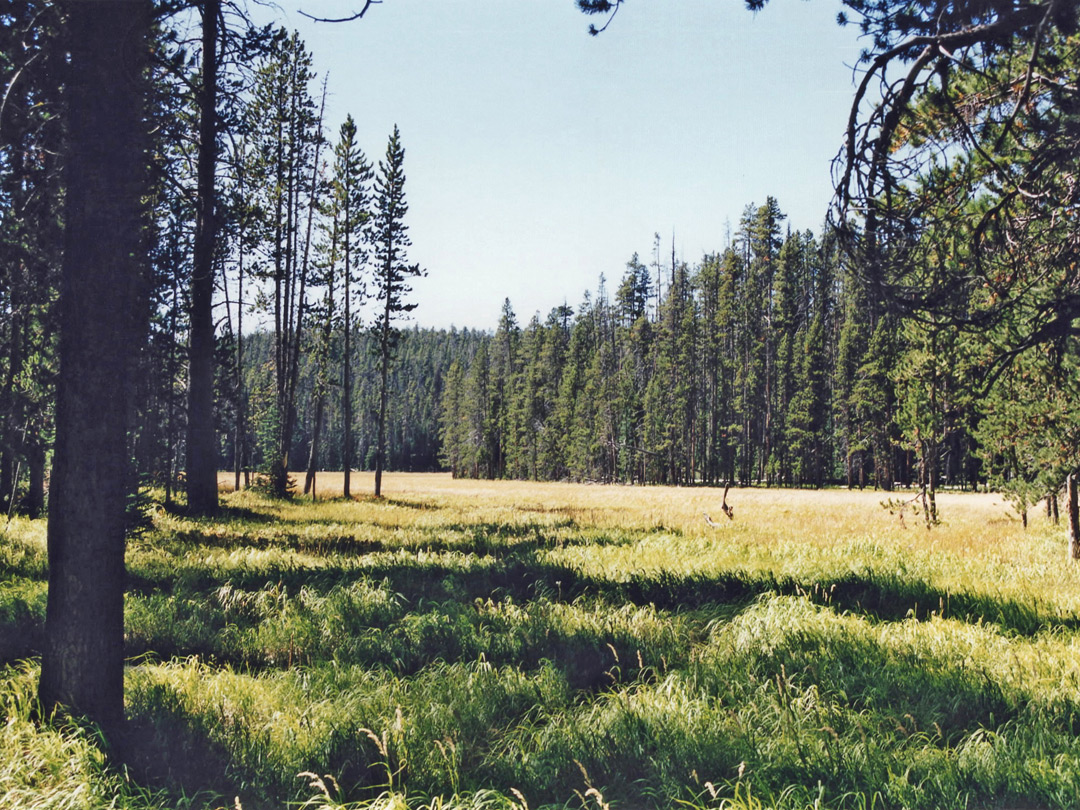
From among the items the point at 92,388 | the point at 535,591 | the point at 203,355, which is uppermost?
the point at 203,355

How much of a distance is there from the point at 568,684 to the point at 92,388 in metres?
3.62

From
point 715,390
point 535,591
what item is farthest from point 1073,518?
point 715,390

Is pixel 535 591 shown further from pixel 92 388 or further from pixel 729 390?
pixel 729 390

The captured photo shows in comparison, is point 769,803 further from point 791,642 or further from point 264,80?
point 264,80

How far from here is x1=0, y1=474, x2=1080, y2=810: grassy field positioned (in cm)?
318

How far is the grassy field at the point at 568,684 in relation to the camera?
10.4 feet

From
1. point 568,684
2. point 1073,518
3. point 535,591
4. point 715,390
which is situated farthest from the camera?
point 715,390

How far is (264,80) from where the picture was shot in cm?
2336

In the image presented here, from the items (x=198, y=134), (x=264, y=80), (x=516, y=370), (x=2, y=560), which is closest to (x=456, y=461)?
(x=516, y=370)

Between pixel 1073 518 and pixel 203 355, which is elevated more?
pixel 203 355

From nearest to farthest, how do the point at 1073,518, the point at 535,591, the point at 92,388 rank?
the point at 92,388 → the point at 535,591 → the point at 1073,518

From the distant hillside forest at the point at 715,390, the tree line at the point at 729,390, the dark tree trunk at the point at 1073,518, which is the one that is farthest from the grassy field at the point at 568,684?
the tree line at the point at 729,390

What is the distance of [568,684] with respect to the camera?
449 centimetres

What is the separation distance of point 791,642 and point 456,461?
79.2m
